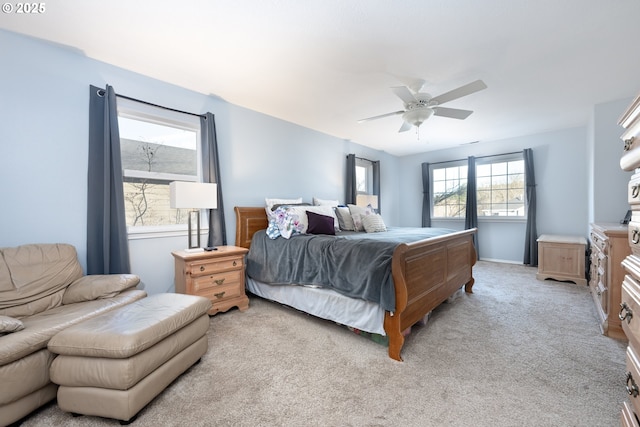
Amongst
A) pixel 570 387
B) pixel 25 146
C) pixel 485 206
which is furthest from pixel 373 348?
pixel 485 206

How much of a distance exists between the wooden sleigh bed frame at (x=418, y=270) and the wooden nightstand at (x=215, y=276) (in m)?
0.59

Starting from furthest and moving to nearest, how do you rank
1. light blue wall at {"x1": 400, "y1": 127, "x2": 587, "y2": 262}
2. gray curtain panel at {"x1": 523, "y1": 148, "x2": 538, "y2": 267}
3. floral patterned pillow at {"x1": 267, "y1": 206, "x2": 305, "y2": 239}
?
gray curtain panel at {"x1": 523, "y1": 148, "x2": 538, "y2": 267} → light blue wall at {"x1": 400, "y1": 127, "x2": 587, "y2": 262} → floral patterned pillow at {"x1": 267, "y1": 206, "x2": 305, "y2": 239}

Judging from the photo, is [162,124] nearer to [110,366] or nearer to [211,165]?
[211,165]

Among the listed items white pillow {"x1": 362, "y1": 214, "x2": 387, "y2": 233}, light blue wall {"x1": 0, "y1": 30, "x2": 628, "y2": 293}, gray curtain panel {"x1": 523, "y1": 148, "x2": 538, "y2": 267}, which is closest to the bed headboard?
light blue wall {"x1": 0, "y1": 30, "x2": 628, "y2": 293}

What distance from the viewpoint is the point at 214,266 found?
2.62 metres

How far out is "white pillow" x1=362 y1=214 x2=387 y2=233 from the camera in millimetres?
3482

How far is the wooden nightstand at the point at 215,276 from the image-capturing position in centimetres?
247

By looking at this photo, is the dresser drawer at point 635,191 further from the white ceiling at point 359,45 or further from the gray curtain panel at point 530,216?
the gray curtain panel at point 530,216

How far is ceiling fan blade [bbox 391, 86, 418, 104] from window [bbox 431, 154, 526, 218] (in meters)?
3.74

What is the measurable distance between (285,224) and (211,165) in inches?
44.1

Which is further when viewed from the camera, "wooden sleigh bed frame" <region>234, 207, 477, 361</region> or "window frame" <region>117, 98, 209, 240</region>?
"window frame" <region>117, 98, 209, 240</region>

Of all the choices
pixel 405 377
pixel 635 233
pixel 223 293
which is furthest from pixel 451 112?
pixel 223 293

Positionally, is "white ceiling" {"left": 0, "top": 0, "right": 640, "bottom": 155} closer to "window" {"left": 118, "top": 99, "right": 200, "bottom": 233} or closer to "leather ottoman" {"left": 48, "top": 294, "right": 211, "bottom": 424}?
"window" {"left": 118, "top": 99, "right": 200, "bottom": 233}

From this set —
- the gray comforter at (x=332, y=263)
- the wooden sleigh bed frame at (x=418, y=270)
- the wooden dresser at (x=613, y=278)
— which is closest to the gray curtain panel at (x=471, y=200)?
the wooden sleigh bed frame at (x=418, y=270)
